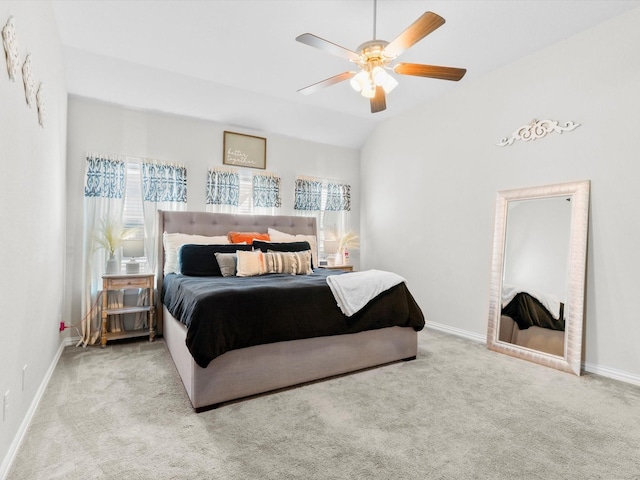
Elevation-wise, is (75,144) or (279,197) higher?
(75,144)

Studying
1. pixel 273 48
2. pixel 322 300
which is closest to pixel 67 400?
pixel 322 300

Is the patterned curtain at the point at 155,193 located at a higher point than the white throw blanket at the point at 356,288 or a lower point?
higher

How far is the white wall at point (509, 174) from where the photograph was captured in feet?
9.22

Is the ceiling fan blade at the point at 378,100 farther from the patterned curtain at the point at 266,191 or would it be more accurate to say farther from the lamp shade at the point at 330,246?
the lamp shade at the point at 330,246

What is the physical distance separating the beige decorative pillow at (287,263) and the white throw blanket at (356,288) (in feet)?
2.80

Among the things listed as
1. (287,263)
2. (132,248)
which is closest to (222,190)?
(132,248)

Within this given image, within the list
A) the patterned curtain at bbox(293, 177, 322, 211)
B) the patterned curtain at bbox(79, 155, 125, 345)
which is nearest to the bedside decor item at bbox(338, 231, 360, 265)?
the patterned curtain at bbox(293, 177, 322, 211)

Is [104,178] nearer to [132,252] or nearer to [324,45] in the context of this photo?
[132,252]

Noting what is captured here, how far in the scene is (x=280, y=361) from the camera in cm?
252

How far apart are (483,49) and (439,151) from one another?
4.16 ft

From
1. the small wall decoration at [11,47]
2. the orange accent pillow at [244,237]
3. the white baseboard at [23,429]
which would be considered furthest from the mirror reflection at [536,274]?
the small wall decoration at [11,47]

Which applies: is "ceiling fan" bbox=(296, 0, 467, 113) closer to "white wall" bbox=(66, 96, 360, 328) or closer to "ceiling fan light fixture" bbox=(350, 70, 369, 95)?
"ceiling fan light fixture" bbox=(350, 70, 369, 95)

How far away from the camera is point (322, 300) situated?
2.70 metres

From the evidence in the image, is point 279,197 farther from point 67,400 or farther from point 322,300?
point 67,400
